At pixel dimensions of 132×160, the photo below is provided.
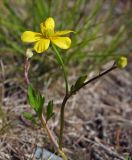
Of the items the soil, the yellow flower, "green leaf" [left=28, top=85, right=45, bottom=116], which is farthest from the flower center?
the soil

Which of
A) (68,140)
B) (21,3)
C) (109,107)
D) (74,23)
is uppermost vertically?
(21,3)

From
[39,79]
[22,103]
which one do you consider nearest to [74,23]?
[39,79]

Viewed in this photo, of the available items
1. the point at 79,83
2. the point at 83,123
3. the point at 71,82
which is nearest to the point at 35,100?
the point at 79,83

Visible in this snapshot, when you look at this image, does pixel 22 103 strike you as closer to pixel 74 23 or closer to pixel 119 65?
pixel 74 23

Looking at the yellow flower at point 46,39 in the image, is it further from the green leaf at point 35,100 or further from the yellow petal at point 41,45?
the green leaf at point 35,100

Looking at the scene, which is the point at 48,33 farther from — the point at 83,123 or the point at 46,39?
the point at 83,123

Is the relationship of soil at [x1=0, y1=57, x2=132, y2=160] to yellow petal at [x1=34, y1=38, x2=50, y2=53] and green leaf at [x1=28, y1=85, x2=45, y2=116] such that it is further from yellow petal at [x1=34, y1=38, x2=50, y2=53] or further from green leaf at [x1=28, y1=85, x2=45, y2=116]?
yellow petal at [x1=34, y1=38, x2=50, y2=53]
